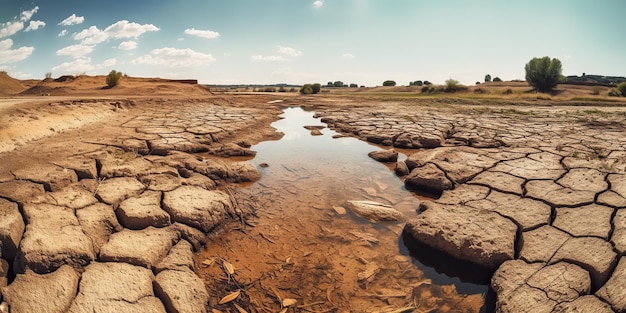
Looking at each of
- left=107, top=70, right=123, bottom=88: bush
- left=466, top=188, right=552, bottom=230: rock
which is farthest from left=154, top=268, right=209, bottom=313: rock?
left=107, top=70, right=123, bottom=88: bush

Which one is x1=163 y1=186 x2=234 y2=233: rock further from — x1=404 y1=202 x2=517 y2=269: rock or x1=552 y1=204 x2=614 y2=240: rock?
x1=552 y1=204 x2=614 y2=240: rock

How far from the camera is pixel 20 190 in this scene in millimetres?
2348

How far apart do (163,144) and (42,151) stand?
51.7 inches

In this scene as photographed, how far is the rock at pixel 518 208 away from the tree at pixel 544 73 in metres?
30.2

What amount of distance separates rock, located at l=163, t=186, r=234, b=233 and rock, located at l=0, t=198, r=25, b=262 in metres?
0.87

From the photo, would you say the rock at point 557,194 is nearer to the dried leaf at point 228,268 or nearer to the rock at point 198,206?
the dried leaf at point 228,268

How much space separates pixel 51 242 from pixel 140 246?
19.1 inches

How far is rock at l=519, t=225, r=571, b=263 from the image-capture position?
192cm

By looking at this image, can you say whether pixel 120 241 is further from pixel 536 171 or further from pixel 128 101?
pixel 128 101

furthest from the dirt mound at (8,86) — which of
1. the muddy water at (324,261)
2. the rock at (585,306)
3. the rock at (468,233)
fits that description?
the rock at (585,306)

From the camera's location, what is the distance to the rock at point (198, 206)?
7.91 feet

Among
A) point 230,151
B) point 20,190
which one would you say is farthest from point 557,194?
point 20,190

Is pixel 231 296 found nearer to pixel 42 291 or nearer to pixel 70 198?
pixel 42 291

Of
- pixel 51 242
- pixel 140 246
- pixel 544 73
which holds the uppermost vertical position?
pixel 544 73
